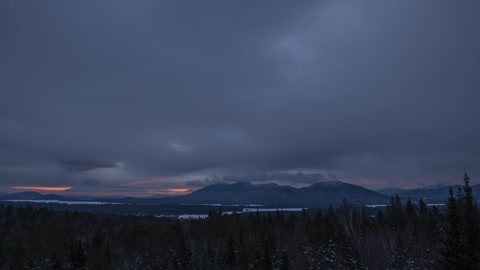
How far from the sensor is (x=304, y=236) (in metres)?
91.7

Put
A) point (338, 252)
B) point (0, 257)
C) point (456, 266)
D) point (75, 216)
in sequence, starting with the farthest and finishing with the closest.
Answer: point (75, 216) < point (338, 252) < point (0, 257) < point (456, 266)

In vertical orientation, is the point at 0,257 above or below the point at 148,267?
above

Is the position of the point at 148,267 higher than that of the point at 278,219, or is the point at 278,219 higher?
the point at 278,219

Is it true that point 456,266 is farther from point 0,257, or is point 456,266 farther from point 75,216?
point 75,216

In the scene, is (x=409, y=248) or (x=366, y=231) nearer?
(x=409, y=248)

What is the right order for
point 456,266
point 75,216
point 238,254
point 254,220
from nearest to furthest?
point 456,266 < point 238,254 < point 254,220 < point 75,216

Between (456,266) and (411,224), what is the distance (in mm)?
68330

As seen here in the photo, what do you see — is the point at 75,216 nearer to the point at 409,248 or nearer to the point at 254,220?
the point at 254,220

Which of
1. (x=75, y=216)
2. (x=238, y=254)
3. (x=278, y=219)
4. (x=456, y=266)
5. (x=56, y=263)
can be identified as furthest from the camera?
(x=75, y=216)

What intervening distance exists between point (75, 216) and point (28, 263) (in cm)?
10593

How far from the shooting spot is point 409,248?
76.4m

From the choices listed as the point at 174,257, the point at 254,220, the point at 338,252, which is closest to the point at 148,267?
the point at 174,257

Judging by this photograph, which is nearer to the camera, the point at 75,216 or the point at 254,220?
the point at 254,220

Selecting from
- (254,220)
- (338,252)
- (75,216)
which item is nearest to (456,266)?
(338,252)
